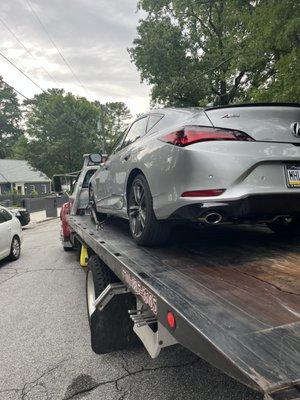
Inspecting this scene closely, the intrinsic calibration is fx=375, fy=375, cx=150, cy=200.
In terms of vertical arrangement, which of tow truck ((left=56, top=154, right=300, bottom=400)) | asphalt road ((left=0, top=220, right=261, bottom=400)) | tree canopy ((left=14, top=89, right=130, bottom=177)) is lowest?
asphalt road ((left=0, top=220, right=261, bottom=400))

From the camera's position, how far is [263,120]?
2992 mm

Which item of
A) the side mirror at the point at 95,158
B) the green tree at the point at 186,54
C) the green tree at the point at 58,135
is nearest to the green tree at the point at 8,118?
the green tree at the point at 58,135

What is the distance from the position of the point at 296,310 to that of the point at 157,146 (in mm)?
1917

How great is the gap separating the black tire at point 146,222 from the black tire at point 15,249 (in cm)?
608

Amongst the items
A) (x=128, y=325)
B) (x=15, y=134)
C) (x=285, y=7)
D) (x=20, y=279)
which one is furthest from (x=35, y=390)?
(x=15, y=134)

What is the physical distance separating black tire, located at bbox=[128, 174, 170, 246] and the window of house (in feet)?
1.90

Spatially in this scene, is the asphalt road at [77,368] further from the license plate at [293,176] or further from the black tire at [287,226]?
the black tire at [287,226]

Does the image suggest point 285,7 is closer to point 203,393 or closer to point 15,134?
point 203,393

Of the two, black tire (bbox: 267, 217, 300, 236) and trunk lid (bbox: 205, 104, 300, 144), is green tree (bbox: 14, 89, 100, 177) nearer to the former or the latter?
black tire (bbox: 267, 217, 300, 236)

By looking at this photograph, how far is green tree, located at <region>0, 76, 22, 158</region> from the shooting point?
243ft

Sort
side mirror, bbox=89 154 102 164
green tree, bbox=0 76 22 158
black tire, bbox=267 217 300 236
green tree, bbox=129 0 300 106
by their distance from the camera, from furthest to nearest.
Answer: green tree, bbox=0 76 22 158
green tree, bbox=129 0 300 106
side mirror, bbox=89 154 102 164
black tire, bbox=267 217 300 236

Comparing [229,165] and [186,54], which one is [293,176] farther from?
[186,54]

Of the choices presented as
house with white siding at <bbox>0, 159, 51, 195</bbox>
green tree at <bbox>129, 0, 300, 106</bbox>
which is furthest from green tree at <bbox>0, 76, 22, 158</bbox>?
green tree at <bbox>129, 0, 300, 106</bbox>

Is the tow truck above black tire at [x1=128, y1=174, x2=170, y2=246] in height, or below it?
below
